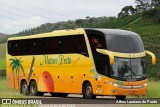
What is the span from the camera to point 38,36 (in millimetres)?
30031

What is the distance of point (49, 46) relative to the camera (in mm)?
28688

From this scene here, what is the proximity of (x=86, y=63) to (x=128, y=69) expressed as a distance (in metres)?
2.17

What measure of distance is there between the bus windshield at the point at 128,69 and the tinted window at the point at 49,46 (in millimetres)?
1865

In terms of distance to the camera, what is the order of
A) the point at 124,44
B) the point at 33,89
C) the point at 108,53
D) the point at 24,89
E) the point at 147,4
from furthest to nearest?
the point at 147,4 < the point at 24,89 < the point at 33,89 < the point at 124,44 < the point at 108,53

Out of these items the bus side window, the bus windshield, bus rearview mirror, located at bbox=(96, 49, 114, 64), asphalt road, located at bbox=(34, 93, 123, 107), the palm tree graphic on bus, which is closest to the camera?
asphalt road, located at bbox=(34, 93, 123, 107)

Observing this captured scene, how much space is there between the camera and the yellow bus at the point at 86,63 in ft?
80.4

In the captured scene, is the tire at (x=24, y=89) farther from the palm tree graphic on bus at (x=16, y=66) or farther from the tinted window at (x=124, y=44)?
the tinted window at (x=124, y=44)

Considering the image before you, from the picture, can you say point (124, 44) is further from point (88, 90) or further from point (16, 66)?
point (16, 66)

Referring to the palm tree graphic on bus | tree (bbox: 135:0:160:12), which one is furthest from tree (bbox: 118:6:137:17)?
the palm tree graphic on bus

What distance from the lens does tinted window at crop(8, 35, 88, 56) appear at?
86.0 ft

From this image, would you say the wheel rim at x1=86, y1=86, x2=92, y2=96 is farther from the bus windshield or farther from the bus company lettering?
the bus company lettering

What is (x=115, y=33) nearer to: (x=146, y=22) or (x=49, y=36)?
(x=49, y=36)

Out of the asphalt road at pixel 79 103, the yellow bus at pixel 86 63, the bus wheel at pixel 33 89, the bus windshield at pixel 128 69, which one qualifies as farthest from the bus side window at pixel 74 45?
the bus wheel at pixel 33 89

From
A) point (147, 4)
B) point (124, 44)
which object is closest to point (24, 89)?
point (124, 44)
